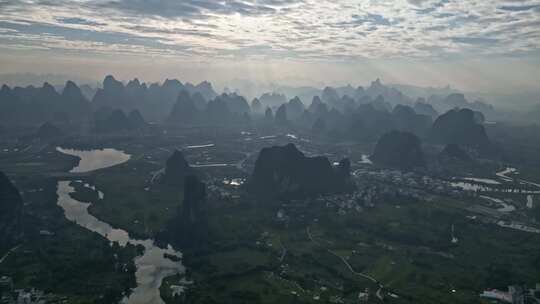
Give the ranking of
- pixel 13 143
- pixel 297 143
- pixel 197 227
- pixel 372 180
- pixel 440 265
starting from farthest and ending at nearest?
Answer: 1. pixel 297 143
2. pixel 13 143
3. pixel 372 180
4. pixel 197 227
5. pixel 440 265

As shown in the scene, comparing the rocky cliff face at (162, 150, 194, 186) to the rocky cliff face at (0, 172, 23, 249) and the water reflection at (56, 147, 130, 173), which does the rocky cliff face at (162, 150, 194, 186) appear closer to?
the water reflection at (56, 147, 130, 173)

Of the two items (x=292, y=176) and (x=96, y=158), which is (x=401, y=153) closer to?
(x=292, y=176)

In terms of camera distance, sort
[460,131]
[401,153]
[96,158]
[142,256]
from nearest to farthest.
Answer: [142,256], [401,153], [96,158], [460,131]

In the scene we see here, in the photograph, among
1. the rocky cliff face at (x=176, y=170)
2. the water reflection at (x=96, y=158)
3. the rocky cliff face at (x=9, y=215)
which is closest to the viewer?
the rocky cliff face at (x=9, y=215)

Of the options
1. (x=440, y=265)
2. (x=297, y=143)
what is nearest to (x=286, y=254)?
(x=440, y=265)

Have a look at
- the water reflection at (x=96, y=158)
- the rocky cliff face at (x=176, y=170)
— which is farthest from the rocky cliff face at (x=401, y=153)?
the water reflection at (x=96, y=158)

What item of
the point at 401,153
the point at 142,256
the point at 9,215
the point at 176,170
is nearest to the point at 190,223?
the point at 142,256

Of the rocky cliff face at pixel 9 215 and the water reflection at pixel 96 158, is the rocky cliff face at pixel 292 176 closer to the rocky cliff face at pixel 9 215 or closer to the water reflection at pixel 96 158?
the rocky cliff face at pixel 9 215

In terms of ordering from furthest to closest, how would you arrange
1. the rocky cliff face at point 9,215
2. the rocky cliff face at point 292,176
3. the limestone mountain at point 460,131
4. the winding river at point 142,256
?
the limestone mountain at point 460,131
the rocky cliff face at point 292,176
the rocky cliff face at point 9,215
the winding river at point 142,256

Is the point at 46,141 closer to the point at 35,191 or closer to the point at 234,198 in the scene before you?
the point at 35,191
